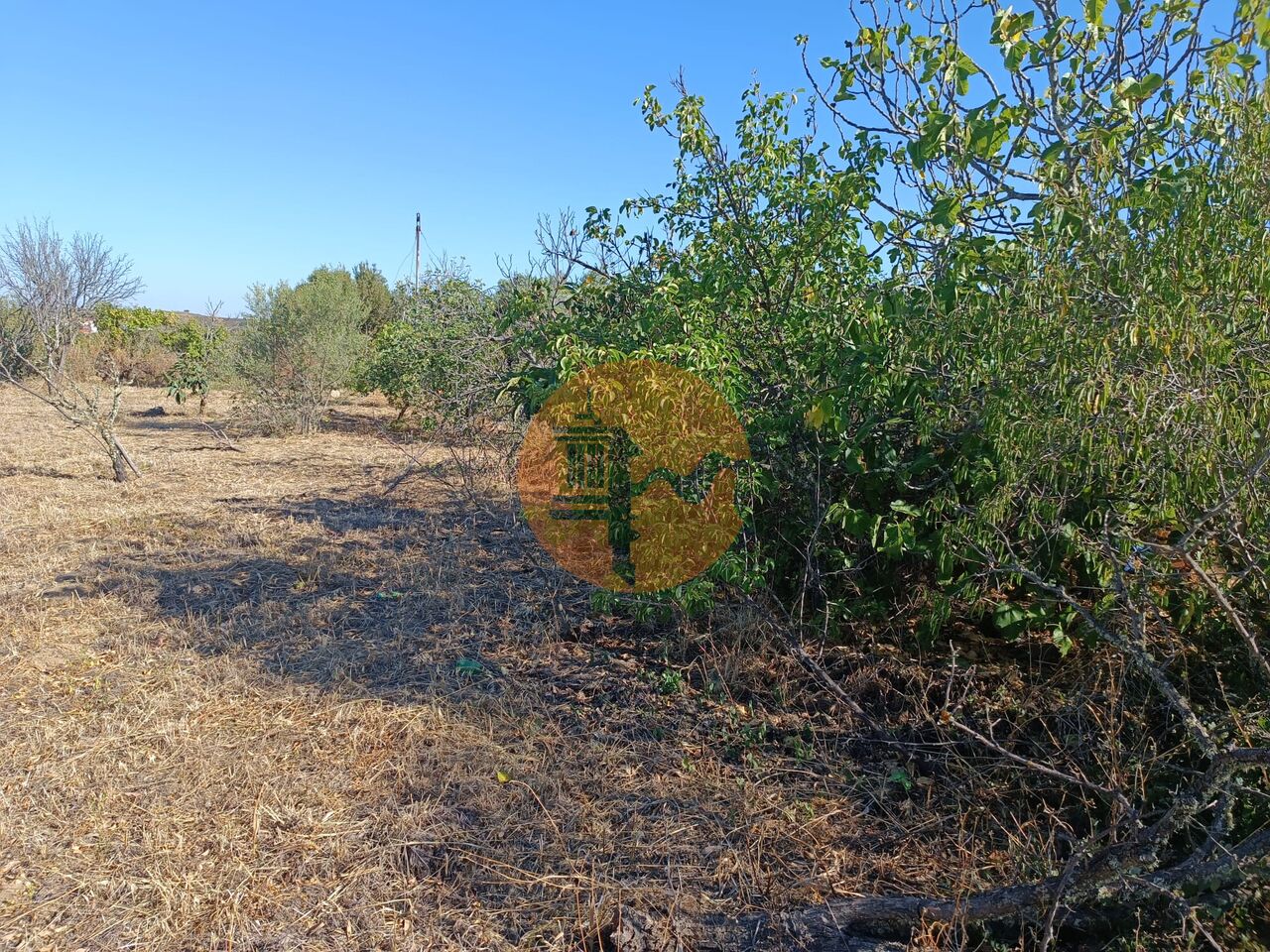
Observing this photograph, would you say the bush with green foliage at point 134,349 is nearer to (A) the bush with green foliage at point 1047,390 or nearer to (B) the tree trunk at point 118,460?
(B) the tree trunk at point 118,460

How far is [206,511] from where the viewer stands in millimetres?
6695

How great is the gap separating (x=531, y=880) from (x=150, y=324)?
25.1 m

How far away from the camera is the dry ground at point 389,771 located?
225 cm

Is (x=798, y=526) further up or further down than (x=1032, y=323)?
further down

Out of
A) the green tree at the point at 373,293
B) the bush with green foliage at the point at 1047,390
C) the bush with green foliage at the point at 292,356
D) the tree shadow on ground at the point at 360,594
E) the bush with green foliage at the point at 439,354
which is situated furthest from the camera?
the green tree at the point at 373,293

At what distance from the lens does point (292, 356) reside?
1148cm

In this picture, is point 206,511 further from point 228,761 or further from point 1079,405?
point 1079,405

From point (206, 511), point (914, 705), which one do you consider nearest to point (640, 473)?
point (914, 705)

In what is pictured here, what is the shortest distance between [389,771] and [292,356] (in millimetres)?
9883

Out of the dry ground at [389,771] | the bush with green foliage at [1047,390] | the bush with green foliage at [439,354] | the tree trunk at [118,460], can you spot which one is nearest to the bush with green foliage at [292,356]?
the bush with green foliage at [439,354]

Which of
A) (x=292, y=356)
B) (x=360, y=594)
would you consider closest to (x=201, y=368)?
(x=292, y=356)

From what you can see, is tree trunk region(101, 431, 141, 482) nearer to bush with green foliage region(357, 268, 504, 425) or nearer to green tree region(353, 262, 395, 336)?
bush with green foliage region(357, 268, 504, 425)

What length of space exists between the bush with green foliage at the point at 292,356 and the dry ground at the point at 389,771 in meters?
6.64

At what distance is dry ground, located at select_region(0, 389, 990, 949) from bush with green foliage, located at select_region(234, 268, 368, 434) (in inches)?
261
